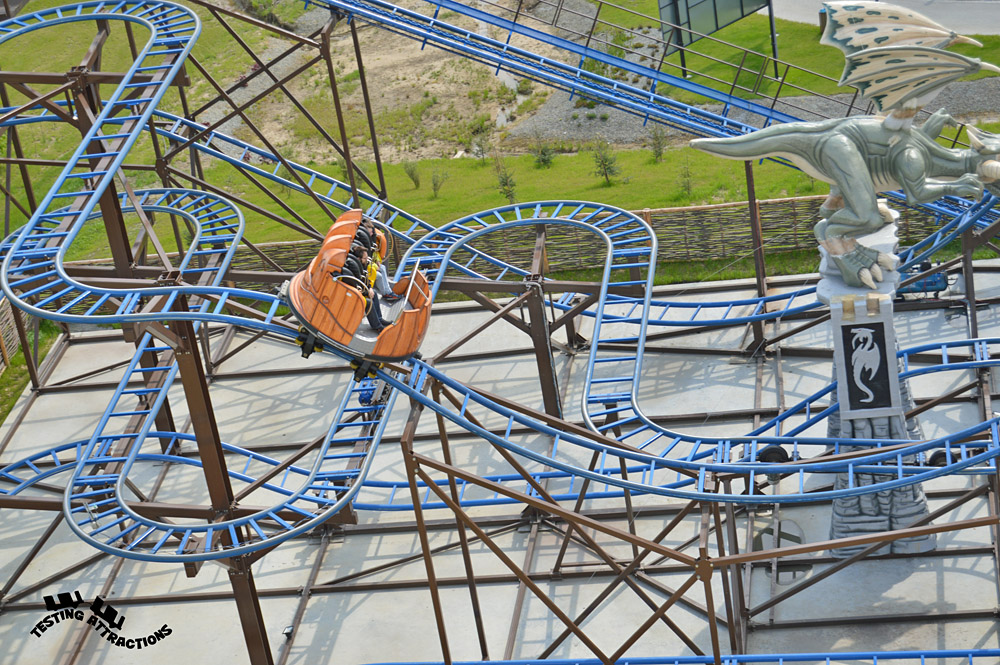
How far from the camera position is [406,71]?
35.2 meters

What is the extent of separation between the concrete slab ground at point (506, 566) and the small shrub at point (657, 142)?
29.4 ft

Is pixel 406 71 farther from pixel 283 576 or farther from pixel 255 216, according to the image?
pixel 283 576

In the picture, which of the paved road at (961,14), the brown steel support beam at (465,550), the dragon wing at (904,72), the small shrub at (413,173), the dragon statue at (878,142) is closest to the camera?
the brown steel support beam at (465,550)

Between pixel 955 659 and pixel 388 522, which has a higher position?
pixel 388 522

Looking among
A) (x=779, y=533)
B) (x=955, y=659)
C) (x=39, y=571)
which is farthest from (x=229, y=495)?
(x=955, y=659)

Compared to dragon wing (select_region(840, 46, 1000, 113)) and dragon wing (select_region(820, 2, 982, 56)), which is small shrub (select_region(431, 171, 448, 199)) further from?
dragon wing (select_region(840, 46, 1000, 113))

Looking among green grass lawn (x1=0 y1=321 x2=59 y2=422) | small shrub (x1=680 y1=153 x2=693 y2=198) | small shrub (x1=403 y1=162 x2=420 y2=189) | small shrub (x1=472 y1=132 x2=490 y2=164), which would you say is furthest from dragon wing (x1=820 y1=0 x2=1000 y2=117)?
small shrub (x1=472 y1=132 x2=490 y2=164)

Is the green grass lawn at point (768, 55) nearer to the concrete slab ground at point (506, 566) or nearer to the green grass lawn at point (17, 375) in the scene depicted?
the concrete slab ground at point (506, 566)

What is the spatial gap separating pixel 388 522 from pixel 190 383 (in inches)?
194

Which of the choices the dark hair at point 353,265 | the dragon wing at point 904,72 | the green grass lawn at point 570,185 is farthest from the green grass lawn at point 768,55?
the dark hair at point 353,265

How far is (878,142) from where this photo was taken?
13875mm

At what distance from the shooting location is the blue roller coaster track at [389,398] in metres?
12.0

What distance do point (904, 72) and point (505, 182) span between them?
13.9m

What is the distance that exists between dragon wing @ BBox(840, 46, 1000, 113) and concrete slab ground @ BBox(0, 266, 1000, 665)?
16.1 feet
